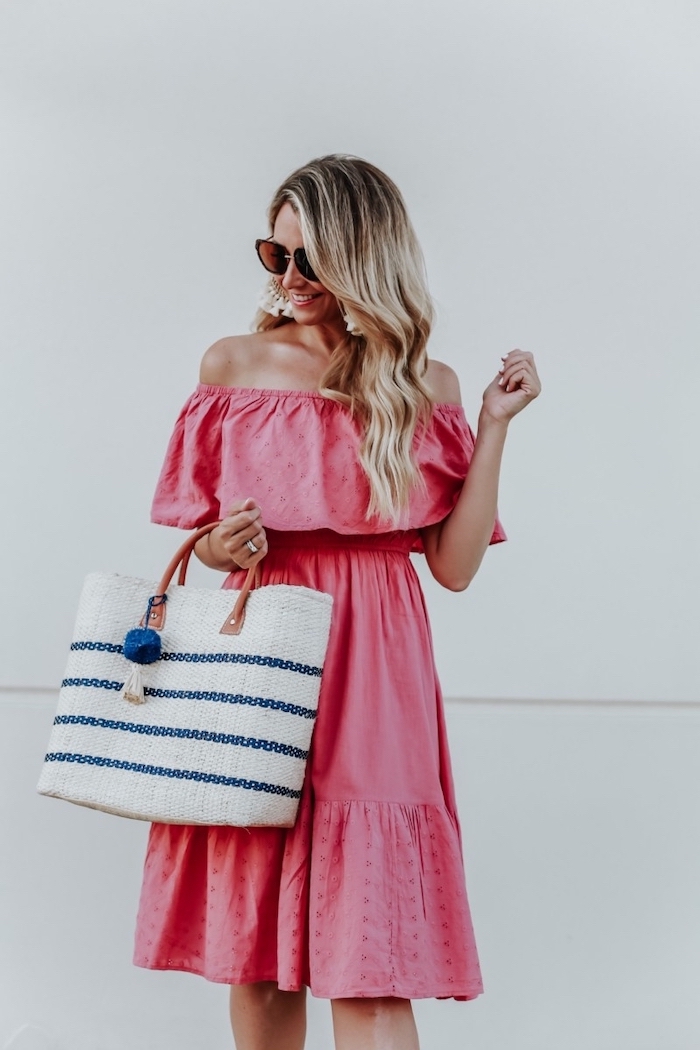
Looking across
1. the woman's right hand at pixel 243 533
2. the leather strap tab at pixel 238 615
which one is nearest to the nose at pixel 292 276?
the woman's right hand at pixel 243 533

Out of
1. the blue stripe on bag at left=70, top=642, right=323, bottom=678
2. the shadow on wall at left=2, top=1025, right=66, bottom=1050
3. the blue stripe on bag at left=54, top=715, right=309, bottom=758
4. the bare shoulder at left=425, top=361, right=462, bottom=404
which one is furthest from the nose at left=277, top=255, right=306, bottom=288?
the shadow on wall at left=2, top=1025, right=66, bottom=1050

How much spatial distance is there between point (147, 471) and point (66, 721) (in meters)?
1.31

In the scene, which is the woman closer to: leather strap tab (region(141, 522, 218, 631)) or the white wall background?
leather strap tab (region(141, 522, 218, 631))

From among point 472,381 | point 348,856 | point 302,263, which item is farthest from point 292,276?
point 472,381

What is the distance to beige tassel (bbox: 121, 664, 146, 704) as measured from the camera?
1.77 meters

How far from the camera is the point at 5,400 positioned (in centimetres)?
306

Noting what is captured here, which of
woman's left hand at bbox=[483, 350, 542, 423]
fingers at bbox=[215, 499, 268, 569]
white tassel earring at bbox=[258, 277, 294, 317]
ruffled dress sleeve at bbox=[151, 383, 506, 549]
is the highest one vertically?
white tassel earring at bbox=[258, 277, 294, 317]

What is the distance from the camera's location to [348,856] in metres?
1.78

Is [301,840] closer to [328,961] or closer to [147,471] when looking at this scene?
[328,961]

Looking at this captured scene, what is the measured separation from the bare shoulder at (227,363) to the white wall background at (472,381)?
3.32ft

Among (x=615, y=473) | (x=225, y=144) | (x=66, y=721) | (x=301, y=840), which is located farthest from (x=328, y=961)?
(x=225, y=144)

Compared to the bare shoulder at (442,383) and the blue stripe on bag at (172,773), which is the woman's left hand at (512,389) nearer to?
the bare shoulder at (442,383)

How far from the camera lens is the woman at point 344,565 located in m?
1.78

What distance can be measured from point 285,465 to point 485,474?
33 cm
